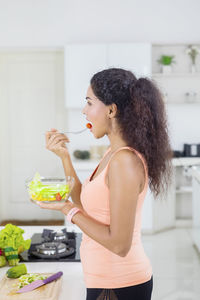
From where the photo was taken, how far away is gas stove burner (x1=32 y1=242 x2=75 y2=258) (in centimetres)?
188

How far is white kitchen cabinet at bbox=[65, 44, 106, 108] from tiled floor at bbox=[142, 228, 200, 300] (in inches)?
72.4

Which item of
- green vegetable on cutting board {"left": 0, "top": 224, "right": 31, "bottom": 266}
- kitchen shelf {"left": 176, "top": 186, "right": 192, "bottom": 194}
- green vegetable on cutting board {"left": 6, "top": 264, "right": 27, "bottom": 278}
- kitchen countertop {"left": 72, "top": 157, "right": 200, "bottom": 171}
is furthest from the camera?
kitchen shelf {"left": 176, "top": 186, "right": 192, "bottom": 194}

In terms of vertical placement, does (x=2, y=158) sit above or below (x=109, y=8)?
below

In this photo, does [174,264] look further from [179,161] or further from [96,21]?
[96,21]

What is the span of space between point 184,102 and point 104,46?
1276 millimetres

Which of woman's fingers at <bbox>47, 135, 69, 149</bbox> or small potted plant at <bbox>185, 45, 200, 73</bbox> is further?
small potted plant at <bbox>185, 45, 200, 73</bbox>

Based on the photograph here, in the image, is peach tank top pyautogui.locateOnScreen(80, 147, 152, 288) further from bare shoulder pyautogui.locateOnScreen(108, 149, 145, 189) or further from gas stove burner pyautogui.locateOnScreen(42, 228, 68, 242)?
gas stove burner pyautogui.locateOnScreen(42, 228, 68, 242)

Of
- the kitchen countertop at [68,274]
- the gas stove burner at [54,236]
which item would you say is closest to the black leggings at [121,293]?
the kitchen countertop at [68,274]

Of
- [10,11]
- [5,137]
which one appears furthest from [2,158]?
[10,11]

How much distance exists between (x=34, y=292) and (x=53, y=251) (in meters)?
0.45

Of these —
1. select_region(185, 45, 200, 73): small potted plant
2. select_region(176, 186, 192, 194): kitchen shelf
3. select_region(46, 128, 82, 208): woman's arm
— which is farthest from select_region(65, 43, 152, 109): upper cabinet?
select_region(46, 128, 82, 208): woman's arm

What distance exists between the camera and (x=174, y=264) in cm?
409

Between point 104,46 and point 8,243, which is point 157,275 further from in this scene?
point 104,46

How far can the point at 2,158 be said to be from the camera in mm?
5629
